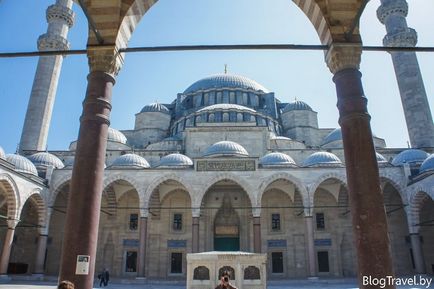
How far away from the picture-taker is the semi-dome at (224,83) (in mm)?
27984

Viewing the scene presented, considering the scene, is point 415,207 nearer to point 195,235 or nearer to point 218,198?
point 218,198

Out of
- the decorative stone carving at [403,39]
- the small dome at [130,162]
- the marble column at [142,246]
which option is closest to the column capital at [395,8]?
the decorative stone carving at [403,39]

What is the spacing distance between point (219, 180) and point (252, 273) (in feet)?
24.9

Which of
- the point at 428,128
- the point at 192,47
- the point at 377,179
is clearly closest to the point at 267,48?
the point at 192,47

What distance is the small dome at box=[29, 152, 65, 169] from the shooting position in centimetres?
1800

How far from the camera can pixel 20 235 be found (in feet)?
57.7

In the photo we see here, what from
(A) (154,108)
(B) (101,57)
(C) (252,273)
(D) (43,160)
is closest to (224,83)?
(A) (154,108)

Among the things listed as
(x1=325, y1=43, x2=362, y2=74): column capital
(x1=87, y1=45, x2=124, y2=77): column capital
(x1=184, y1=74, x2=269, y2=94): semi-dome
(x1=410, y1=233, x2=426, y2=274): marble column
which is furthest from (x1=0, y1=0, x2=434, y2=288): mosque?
(x1=325, y1=43, x2=362, y2=74): column capital

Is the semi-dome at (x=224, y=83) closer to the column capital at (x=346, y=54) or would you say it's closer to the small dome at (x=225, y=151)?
the small dome at (x=225, y=151)

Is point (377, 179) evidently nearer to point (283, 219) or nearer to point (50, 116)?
point (283, 219)

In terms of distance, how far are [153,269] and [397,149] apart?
15401 mm

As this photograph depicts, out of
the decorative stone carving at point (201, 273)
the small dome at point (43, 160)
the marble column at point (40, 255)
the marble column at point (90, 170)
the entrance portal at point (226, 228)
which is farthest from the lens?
the small dome at point (43, 160)

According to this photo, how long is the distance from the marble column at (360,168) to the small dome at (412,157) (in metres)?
14.4

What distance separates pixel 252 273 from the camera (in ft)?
30.5
